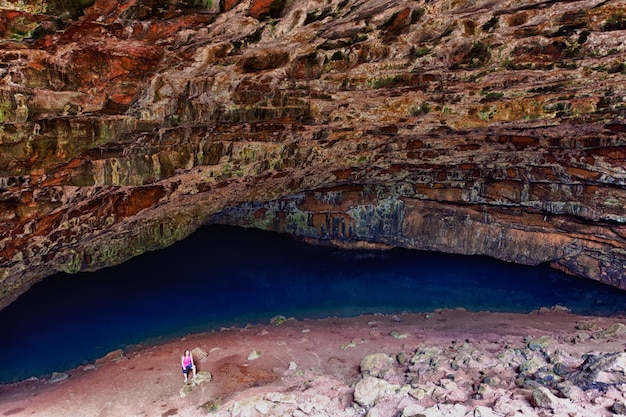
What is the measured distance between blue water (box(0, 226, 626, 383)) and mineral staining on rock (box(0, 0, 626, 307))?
3.85 ft

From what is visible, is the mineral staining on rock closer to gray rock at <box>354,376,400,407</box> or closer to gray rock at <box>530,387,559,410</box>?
gray rock at <box>530,387,559,410</box>

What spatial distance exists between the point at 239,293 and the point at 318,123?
364 inches

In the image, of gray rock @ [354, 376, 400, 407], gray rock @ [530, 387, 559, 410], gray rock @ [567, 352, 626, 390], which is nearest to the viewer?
gray rock @ [530, 387, 559, 410]

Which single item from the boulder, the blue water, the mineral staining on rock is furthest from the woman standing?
the mineral staining on rock

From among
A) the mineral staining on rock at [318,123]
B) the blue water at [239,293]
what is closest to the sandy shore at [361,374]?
the blue water at [239,293]

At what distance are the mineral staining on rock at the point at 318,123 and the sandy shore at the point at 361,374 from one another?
4494mm

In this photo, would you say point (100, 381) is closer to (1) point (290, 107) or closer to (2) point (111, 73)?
(2) point (111, 73)

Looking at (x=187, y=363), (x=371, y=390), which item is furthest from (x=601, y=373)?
(x=187, y=363)

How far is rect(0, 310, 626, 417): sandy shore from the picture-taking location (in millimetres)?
8086

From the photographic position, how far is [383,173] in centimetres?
1831

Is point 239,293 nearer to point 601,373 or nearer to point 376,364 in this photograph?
point 376,364

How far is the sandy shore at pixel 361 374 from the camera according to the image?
8086 mm

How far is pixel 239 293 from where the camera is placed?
18.0 meters

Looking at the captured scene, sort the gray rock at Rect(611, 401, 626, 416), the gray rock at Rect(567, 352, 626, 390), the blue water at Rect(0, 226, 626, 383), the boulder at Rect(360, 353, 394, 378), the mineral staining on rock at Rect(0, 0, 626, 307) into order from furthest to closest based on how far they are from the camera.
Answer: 1. the blue water at Rect(0, 226, 626, 383)
2. the boulder at Rect(360, 353, 394, 378)
3. the gray rock at Rect(567, 352, 626, 390)
4. the mineral staining on rock at Rect(0, 0, 626, 307)
5. the gray rock at Rect(611, 401, 626, 416)
